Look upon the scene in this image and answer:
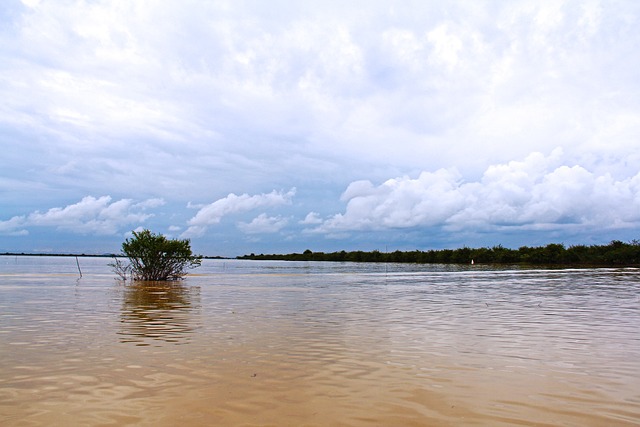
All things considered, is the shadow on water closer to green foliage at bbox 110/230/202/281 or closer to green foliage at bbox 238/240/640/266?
green foliage at bbox 110/230/202/281

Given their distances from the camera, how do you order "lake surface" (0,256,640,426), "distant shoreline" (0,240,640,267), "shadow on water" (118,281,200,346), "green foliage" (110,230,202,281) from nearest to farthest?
"lake surface" (0,256,640,426), "shadow on water" (118,281,200,346), "green foliage" (110,230,202,281), "distant shoreline" (0,240,640,267)

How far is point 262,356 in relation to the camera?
8.52 metres

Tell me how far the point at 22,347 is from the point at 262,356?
4714 millimetres

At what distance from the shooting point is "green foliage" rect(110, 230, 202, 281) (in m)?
34.7

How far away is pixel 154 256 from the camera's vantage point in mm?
34875

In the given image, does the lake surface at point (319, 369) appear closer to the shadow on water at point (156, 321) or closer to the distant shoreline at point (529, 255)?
the shadow on water at point (156, 321)

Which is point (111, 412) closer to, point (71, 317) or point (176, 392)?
point (176, 392)

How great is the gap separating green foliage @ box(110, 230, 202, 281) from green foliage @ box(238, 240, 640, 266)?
71417mm

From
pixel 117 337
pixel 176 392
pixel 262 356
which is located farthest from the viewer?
pixel 117 337

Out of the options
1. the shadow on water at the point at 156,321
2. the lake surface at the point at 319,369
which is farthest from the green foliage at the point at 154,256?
the lake surface at the point at 319,369

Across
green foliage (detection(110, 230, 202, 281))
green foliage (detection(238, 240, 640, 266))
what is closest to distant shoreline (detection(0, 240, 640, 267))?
green foliage (detection(238, 240, 640, 266))

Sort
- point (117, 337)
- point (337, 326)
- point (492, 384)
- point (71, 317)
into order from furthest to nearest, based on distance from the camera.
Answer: point (71, 317) < point (337, 326) < point (117, 337) < point (492, 384)

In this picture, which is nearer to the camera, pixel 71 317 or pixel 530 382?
pixel 530 382

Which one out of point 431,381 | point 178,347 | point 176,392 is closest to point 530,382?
point 431,381
